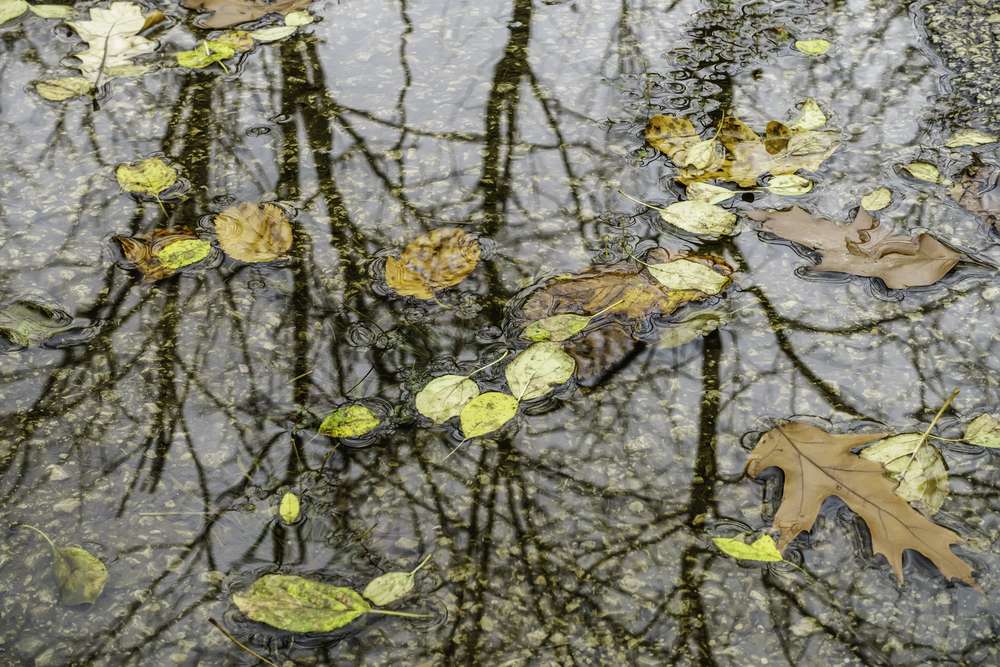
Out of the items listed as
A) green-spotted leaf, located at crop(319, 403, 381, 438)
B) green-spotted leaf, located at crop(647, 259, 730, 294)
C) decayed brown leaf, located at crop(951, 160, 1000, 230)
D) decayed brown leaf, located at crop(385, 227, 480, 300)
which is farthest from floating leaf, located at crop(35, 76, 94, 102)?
decayed brown leaf, located at crop(951, 160, 1000, 230)

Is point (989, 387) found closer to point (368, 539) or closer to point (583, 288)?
point (583, 288)

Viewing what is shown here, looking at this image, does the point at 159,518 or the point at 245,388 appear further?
the point at 245,388

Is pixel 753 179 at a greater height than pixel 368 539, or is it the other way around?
pixel 753 179

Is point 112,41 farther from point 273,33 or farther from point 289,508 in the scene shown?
point 289,508

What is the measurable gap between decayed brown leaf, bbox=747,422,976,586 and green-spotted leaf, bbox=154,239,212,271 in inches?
52.5

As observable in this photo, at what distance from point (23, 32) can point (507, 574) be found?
2.55 m

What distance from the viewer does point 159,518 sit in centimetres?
157

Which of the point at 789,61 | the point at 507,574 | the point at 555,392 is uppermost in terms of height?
the point at 789,61

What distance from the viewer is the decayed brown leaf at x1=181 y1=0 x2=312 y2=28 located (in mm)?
2900

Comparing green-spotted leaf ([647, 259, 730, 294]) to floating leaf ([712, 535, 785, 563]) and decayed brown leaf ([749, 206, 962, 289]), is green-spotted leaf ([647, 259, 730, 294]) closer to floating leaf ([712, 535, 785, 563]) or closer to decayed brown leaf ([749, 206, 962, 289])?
decayed brown leaf ([749, 206, 962, 289])

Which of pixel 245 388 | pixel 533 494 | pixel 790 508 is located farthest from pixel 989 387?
pixel 245 388

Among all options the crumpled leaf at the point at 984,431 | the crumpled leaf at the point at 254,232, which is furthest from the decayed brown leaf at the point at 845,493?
the crumpled leaf at the point at 254,232

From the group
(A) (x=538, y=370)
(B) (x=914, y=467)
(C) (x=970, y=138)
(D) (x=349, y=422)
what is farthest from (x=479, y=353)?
(C) (x=970, y=138)

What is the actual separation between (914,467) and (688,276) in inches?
24.5
